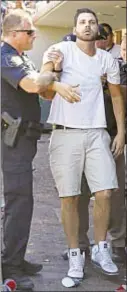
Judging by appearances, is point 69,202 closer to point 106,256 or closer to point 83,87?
point 106,256

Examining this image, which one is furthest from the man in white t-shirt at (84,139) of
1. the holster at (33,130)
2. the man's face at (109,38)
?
the man's face at (109,38)

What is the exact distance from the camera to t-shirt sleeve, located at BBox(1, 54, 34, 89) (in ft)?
12.9

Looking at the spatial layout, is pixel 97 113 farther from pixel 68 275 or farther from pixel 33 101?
pixel 68 275

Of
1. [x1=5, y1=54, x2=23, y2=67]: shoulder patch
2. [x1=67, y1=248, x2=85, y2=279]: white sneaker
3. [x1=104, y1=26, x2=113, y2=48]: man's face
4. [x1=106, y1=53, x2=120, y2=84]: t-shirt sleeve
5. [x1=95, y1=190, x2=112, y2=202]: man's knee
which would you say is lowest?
[x1=67, y1=248, x2=85, y2=279]: white sneaker

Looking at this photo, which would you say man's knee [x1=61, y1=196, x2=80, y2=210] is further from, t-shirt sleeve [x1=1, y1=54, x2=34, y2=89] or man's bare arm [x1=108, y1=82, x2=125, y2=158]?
t-shirt sleeve [x1=1, y1=54, x2=34, y2=89]

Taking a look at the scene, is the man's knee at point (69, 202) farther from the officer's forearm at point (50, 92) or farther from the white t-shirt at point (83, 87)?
the officer's forearm at point (50, 92)

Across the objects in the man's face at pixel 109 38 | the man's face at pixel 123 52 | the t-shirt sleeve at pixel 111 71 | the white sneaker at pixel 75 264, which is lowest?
the white sneaker at pixel 75 264

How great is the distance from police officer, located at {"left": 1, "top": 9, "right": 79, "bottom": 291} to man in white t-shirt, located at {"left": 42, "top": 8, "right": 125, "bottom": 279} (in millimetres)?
182

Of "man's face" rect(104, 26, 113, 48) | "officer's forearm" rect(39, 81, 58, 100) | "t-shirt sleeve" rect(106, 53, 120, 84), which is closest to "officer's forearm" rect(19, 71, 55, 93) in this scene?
"officer's forearm" rect(39, 81, 58, 100)

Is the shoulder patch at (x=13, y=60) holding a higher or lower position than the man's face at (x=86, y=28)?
lower

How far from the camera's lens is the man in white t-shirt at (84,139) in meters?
4.12

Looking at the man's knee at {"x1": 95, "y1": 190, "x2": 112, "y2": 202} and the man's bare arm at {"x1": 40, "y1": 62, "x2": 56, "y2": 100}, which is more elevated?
the man's bare arm at {"x1": 40, "y1": 62, "x2": 56, "y2": 100}

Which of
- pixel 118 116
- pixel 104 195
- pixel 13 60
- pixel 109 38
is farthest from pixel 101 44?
pixel 104 195

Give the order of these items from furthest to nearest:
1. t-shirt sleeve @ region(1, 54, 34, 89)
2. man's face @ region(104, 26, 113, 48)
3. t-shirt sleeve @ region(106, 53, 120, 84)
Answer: man's face @ region(104, 26, 113, 48) → t-shirt sleeve @ region(106, 53, 120, 84) → t-shirt sleeve @ region(1, 54, 34, 89)
